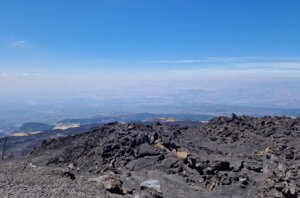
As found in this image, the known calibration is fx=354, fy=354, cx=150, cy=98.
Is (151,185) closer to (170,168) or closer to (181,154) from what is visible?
(170,168)

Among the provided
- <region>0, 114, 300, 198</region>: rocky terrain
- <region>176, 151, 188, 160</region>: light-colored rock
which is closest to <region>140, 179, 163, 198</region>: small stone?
<region>0, 114, 300, 198</region>: rocky terrain

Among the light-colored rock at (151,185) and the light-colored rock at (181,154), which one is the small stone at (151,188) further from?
the light-colored rock at (181,154)

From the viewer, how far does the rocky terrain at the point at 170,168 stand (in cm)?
1619

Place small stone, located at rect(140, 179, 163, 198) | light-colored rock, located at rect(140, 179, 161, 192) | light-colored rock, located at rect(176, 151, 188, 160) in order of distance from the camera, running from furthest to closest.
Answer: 1. light-colored rock, located at rect(176, 151, 188, 160)
2. light-colored rock, located at rect(140, 179, 161, 192)
3. small stone, located at rect(140, 179, 163, 198)

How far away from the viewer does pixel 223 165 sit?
21172 mm

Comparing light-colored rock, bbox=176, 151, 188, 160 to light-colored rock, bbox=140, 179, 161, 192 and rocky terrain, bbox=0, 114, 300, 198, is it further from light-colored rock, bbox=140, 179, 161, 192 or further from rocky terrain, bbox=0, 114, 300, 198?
light-colored rock, bbox=140, 179, 161, 192

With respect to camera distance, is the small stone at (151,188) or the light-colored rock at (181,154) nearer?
the small stone at (151,188)

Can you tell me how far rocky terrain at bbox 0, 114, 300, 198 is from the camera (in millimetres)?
16188

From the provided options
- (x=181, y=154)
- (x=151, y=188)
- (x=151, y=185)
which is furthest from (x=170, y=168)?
(x=151, y=188)

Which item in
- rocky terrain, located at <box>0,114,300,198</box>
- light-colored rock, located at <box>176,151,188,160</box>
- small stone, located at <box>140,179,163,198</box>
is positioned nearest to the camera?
rocky terrain, located at <box>0,114,300,198</box>

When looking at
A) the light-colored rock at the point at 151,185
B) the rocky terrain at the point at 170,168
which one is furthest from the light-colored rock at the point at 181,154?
the light-colored rock at the point at 151,185

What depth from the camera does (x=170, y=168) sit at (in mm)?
22250

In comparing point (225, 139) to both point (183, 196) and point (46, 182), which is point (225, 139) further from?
point (46, 182)

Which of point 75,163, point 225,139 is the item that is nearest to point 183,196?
point 75,163
